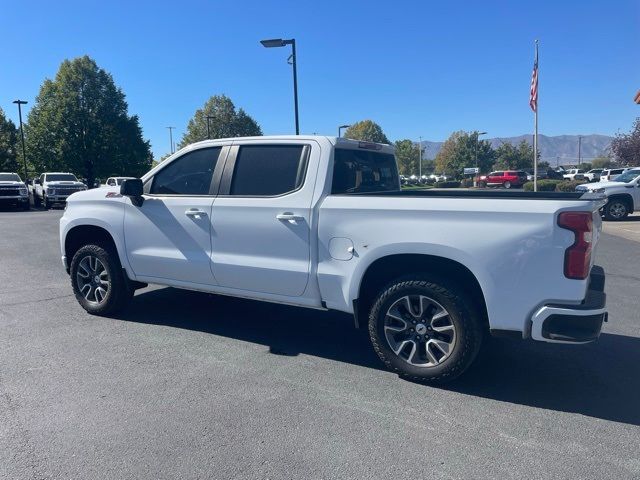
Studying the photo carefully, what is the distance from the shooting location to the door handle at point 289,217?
4295 millimetres

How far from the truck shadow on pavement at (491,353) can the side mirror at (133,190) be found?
53.0 inches

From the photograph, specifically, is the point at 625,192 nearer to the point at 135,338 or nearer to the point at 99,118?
the point at 135,338

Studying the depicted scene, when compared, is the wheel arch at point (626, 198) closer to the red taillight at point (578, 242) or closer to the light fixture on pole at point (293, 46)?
the light fixture on pole at point (293, 46)

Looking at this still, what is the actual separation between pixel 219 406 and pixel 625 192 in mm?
17200

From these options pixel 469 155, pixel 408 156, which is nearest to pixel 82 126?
pixel 469 155

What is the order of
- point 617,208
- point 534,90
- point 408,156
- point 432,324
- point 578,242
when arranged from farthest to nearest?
point 408,156 < point 534,90 < point 617,208 < point 432,324 < point 578,242

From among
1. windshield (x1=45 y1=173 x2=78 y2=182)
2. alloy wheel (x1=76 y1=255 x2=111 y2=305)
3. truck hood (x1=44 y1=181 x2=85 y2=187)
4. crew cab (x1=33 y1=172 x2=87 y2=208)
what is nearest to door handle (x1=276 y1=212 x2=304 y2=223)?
alloy wheel (x1=76 y1=255 x2=111 y2=305)

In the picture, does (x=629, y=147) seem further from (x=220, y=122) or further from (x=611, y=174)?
(x=220, y=122)

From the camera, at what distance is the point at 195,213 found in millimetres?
4879

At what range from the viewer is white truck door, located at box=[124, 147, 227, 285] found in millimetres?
4906

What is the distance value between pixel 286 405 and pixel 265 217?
1642 mm

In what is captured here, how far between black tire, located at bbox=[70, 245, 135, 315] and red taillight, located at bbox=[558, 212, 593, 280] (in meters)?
4.37

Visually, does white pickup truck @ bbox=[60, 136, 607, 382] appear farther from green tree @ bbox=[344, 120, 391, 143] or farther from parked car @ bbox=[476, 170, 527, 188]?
green tree @ bbox=[344, 120, 391, 143]

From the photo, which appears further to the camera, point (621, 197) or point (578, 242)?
point (621, 197)
